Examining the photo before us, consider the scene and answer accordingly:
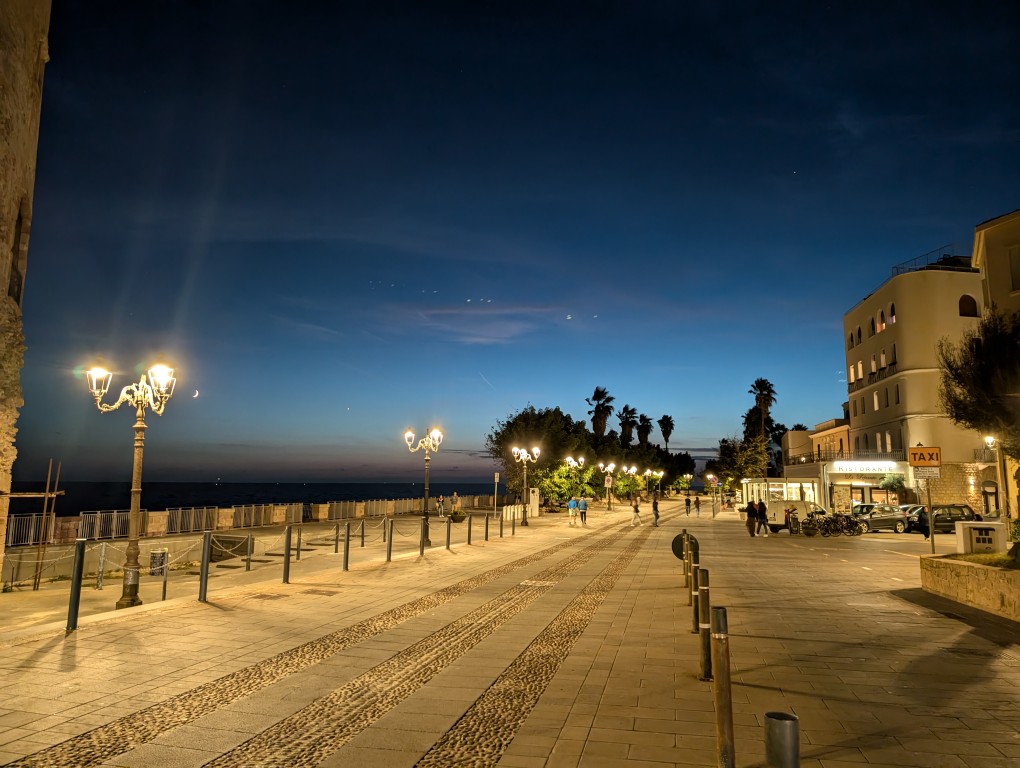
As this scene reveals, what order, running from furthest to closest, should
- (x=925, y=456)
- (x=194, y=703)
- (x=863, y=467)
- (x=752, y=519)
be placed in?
(x=863, y=467), (x=752, y=519), (x=925, y=456), (x=194, y=703)

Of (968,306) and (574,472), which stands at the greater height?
(968,306)

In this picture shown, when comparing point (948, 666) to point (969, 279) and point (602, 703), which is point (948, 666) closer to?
point (602, 703)

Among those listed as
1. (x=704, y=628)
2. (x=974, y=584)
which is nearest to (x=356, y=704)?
(x=704, y=628)

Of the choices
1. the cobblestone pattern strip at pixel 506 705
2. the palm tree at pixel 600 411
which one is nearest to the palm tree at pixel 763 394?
the palm tree at pixel 600 411

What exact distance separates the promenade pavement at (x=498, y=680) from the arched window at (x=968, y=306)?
3713 cm

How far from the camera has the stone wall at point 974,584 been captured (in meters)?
9.84

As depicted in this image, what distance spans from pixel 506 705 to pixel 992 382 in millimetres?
11433

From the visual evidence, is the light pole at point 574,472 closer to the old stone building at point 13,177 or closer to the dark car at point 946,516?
the dark car at point 946,516

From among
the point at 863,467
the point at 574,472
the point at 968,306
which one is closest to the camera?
the point at 863,467

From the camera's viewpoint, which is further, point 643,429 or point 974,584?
point 643,429

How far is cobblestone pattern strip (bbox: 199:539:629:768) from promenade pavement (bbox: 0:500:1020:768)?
2cm

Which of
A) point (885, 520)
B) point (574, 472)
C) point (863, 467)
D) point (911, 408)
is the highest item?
point (911, 408)

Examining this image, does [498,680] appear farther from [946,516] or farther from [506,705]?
[946,516]

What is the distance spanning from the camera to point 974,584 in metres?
10.9
